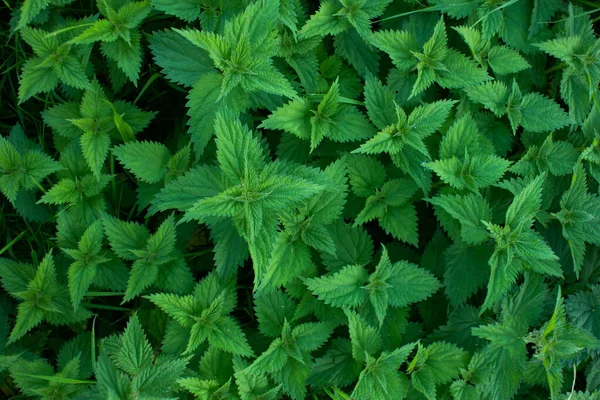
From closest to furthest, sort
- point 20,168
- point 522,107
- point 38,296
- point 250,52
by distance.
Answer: point 250,52 → point 38,296 → point 20,168 → point 522,107

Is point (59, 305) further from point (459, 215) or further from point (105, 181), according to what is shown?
point (459, 215)

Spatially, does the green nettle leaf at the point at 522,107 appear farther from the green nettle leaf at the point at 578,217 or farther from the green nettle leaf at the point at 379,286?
the green nettle leaf at the point at 379,286

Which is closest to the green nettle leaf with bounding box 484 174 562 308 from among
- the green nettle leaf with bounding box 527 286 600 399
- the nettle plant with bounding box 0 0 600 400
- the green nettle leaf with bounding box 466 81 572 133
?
the nettle plant with bounding box 0 0 600 400

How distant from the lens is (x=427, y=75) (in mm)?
2750

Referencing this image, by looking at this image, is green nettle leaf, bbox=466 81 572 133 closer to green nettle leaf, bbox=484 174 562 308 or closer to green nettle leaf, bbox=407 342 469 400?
green nettle leaf, bbox=484 174 562 308

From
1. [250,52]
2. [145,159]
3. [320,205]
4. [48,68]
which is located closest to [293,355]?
[320,205]

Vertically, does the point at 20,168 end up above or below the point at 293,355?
above

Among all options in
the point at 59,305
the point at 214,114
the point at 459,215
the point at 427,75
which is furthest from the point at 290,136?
the point at 59,305

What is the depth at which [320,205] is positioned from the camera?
2643 millimetres

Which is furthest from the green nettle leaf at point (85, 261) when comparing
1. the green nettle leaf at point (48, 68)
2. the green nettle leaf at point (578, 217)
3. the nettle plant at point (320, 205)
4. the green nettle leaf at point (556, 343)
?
the green nettle leaf at point (578, 217)

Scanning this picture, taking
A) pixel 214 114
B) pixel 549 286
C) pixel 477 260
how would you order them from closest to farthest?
pixel 214 114, pixel 477 260, pixel 549 286

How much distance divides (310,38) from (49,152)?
171 centimetres

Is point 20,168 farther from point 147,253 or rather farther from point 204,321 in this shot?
point 204,321

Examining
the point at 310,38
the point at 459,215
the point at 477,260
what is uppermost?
the point at 310,38
